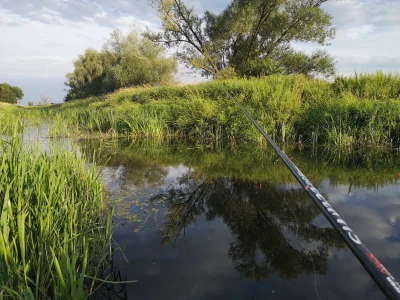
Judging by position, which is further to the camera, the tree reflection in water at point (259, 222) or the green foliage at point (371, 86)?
the green foliage at point (371, 86)

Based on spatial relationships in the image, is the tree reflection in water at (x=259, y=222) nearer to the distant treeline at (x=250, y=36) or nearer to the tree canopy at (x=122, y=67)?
the distant treeline at (x=250, y=36)

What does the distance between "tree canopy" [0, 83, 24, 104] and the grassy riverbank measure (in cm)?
3832

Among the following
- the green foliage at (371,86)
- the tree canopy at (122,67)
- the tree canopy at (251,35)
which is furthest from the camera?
the tree canopy at (122,67)

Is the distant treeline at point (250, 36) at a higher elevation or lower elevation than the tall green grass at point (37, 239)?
higher

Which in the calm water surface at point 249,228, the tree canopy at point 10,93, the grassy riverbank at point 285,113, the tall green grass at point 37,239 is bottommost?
the calm water surface at point 249,228

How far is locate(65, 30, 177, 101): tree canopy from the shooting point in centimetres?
3138

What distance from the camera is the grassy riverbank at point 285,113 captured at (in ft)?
28.8

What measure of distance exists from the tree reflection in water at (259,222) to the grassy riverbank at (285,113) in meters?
4.56

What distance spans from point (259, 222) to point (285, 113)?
669 cm

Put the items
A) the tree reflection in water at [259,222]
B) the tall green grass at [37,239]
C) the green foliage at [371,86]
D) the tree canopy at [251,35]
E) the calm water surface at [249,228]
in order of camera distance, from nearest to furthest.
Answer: the tall green grass at [37,239]
the calm water surface at [249,228]
the tree reflection in water at [259,222]
the green foliage at [371,86]
the tree canopy at [251,35]

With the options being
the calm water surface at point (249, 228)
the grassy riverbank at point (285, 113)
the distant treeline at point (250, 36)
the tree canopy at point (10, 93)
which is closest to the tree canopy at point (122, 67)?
the distant treeline at point (250, 36)

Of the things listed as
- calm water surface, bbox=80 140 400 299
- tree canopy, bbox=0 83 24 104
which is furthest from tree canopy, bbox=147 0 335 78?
tree canopy, bbox=0 83 24 104

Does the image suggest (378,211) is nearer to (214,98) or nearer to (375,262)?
(375,262)

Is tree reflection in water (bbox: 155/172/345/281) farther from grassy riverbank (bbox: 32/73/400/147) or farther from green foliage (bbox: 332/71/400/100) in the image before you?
green foliage (bbox: 332/71/400/100)
